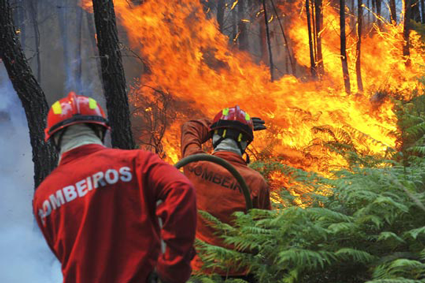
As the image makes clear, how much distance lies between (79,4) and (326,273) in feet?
55.4

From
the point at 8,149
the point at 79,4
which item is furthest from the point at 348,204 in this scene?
the point at 79,4

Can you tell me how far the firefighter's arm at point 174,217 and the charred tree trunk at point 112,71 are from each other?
5343 millimetres

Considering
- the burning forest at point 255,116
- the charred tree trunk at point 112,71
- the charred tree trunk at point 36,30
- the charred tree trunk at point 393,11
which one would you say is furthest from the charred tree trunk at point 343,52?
the charred tree trunk at point 36,30

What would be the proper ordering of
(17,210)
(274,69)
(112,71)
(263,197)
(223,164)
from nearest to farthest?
1. (223,164)
2. (263,197)
3. (112,71)
4. (17,210)
5. (274,69)

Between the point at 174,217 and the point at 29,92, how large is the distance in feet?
19.1

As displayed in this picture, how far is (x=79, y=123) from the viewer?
8.89ft

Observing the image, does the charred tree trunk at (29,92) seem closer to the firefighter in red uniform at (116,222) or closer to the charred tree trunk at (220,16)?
the firefighter in red uniform at (116,222)

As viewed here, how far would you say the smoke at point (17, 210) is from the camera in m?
10.8

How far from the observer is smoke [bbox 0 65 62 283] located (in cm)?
1083

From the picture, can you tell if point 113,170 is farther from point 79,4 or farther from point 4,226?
point 79,4

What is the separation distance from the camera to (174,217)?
2.35m

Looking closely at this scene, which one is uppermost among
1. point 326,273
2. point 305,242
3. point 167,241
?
point 167,241

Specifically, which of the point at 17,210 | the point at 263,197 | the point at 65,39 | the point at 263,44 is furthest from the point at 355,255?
the point at 65,39

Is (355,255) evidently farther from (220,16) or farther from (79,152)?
(220,16)
